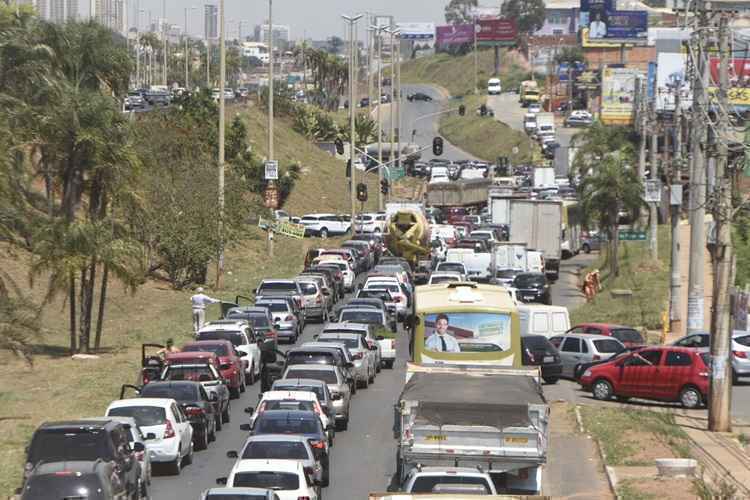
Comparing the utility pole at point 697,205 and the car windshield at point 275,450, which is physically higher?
the utility pole at point 697,205

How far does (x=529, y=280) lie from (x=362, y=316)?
49.8 ft

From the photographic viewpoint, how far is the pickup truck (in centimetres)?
2091

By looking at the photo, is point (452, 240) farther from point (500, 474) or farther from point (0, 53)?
point (500, 474)

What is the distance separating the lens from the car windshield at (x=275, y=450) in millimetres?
22969

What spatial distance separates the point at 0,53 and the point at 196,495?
32.9m

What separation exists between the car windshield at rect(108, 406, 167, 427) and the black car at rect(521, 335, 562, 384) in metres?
15.3

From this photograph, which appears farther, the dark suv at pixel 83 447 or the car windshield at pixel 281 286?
the car windshield at pixel 281 286

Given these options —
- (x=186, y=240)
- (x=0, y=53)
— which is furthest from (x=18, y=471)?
(x=186, y=240)

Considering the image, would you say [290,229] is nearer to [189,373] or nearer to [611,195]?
[611,195]

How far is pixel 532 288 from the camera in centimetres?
5853

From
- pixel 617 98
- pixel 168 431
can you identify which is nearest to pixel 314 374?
pixel 168 431

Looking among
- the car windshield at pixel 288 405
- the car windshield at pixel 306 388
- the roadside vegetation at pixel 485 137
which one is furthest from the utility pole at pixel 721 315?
the roadside vegetation at pixel 485 137

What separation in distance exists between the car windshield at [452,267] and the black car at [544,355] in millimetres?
20001

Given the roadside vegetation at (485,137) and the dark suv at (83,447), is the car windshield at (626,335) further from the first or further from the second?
the roadside vegetation at (485,137)
